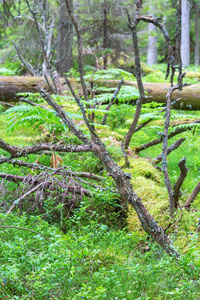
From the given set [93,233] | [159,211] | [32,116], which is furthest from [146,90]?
[93,233]

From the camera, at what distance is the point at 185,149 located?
6934mm

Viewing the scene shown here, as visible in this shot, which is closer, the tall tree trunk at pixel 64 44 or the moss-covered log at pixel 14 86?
the moss-covered log at pixel 14 86

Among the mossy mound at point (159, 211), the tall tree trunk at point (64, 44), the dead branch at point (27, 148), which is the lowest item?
the mossy mound at point (159, 211)

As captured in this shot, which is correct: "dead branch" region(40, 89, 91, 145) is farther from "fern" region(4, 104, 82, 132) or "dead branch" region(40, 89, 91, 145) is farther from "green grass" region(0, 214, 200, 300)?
"green grass" region(0, 214, 200, 300)

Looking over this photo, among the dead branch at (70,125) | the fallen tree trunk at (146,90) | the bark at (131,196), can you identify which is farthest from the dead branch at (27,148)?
the fallen tree trunk at (146,90)

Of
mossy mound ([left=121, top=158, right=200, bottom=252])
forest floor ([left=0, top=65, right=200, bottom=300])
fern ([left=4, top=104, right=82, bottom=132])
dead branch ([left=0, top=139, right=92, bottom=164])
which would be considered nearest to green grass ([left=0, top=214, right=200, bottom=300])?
forest floor ([left=0, top=65, right=200, bottom=300])

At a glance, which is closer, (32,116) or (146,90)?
(32,116)

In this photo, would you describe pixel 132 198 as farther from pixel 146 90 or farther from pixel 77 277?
pixel 146 90

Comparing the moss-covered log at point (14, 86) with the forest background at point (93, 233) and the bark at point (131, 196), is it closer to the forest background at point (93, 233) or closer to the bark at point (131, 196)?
the forest background at point (93, 233)

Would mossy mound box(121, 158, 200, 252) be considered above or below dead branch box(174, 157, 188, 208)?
below

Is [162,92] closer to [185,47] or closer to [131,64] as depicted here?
[131,64]

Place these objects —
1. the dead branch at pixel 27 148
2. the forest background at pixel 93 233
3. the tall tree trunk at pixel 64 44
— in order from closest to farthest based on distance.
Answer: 1. the forest background at pixel 93 233
2. the dead branch at pixel 27 148
3. the tall tree trunk at pixel 64 44

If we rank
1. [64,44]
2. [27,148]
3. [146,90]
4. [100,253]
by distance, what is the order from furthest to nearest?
[64,44], [146,90], [27,148], [100,253]

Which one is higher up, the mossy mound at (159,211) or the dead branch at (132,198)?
the dead branch at (132,198)
